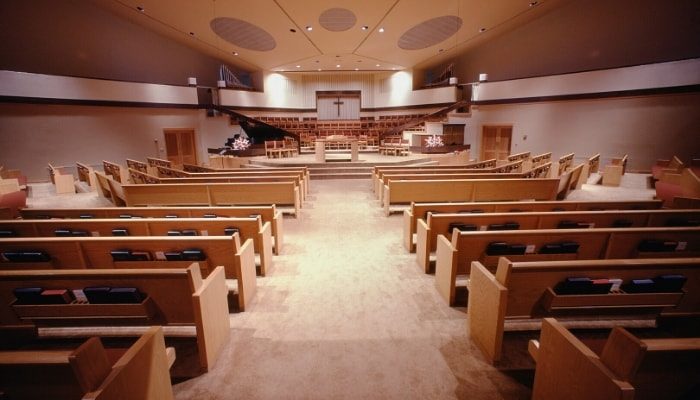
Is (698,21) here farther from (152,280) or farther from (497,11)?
(152,280)

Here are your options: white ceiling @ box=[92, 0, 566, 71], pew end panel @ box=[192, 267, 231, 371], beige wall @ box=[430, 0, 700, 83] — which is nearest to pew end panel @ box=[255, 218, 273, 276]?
pew end panel @ box=[192, 267, 231, 371]

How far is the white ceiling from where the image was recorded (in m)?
7.40

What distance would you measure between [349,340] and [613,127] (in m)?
9.49

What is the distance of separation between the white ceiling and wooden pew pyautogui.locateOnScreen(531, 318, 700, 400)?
790 centimetres

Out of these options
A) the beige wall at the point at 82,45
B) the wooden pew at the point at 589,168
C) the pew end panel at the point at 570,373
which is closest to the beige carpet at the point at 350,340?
the pew end panel at the point at 570,373

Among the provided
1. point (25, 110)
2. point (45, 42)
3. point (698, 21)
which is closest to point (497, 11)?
point (698, 21)

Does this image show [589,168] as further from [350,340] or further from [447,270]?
[350,340]

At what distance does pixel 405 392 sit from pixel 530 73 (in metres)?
11.2

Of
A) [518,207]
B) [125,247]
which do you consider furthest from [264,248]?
[518,207]

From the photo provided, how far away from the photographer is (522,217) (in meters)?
2.76

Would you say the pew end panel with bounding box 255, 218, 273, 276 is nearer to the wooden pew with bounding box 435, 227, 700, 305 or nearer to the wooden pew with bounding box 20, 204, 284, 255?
the wooden pew with bounding box 20, 204, 284, 255

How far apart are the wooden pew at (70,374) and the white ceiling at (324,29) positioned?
25.7ft

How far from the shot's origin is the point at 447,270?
236 cm

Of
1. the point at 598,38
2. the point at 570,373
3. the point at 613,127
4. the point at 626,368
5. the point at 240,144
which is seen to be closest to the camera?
the point at 626,368
